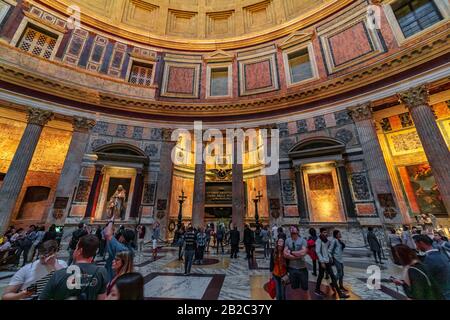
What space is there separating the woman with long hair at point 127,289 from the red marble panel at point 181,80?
14491 millimetres

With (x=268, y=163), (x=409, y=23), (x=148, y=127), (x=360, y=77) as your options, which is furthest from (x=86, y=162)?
(x=409, y=23)

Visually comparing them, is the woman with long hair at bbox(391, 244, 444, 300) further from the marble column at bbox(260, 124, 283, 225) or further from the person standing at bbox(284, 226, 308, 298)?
the marble column at bbox(260, 124, 283, 225)

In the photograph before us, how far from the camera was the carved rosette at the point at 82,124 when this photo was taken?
11656mm

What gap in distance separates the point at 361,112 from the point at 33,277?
1336 cm

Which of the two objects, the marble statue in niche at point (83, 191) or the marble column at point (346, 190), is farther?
the marble statue in niche at point (83, 191)

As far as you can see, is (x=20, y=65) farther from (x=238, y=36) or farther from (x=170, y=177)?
(x=238, y=36)

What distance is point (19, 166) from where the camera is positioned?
32.1ft

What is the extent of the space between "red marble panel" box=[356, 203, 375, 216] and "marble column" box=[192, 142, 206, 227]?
8.37m

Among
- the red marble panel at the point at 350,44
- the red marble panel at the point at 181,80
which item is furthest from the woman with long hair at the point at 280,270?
the red marble panel at the point at 181,80

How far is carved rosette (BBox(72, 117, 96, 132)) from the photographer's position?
11.7 meters

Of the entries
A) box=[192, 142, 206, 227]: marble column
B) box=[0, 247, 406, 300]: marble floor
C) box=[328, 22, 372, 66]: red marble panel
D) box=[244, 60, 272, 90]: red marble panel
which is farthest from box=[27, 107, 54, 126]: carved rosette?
box=[328, 22, 372, 66]: red marble panel

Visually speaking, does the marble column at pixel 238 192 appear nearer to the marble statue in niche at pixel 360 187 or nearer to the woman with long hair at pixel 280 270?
the marble statue in niche at pixel 360 187

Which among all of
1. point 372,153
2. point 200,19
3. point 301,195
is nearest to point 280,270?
point 301,195

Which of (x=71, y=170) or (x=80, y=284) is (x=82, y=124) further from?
(x=80, y=284)
